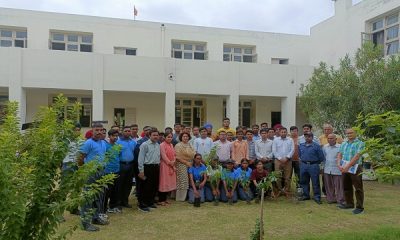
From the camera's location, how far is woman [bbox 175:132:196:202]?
27.8 ft

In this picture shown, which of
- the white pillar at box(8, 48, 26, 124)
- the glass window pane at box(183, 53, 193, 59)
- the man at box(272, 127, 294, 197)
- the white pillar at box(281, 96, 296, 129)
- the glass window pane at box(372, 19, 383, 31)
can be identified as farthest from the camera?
the glass window pane at box(183, 53, 193, 59)

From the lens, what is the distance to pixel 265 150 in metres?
9.16

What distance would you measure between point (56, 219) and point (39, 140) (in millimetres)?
515

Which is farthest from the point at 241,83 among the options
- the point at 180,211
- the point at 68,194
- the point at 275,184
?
the point at 68,194

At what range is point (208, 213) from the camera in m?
7.39

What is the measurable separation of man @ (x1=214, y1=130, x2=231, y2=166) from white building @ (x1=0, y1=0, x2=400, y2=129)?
769 cm

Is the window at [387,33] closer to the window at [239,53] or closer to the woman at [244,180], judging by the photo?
the window at [239,53]

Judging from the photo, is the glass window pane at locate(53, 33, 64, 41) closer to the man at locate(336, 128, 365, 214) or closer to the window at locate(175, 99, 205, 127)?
the window at locate(175, 99, 205, 127)

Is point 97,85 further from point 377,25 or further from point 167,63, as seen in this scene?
point 377,25

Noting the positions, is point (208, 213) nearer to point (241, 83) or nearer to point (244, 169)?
point (244, 169)

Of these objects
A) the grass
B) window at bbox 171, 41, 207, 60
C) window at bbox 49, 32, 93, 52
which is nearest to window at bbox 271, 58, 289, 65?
window at bbox 171, 41, 207, 60

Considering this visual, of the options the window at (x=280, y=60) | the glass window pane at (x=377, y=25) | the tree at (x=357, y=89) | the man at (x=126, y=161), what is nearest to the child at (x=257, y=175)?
the man at (x=126, y=161)

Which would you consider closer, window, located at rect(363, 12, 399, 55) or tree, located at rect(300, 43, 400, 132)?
tree, located at rect(300, 43, 400, 132)

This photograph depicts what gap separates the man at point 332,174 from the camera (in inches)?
326
